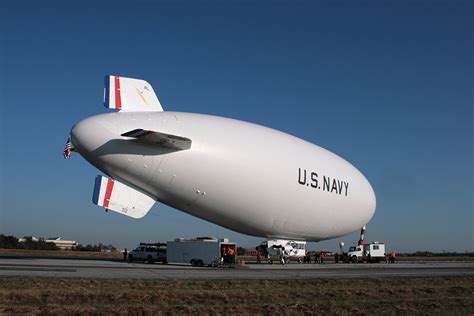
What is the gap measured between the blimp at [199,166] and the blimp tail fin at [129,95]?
0.06 metres

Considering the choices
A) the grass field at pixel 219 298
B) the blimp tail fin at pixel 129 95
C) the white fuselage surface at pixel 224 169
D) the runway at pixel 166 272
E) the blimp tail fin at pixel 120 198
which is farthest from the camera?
the blimp tail fin at pixel 129 95

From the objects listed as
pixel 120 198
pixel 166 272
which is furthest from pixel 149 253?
pixel 120 198

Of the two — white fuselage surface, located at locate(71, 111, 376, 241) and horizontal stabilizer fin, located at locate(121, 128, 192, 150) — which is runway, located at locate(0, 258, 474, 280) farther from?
horizontal stabilizer fin, located at locate(121, 128, 192, 150)

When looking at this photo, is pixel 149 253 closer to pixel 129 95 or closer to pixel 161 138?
pixel 129 95

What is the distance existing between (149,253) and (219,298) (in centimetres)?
3129

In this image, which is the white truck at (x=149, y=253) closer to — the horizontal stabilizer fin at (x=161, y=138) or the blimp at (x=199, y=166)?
the blimp at (x=199, y=166)

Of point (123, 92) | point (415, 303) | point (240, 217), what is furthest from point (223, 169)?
point (415, 303)

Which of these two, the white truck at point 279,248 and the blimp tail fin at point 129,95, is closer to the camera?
the blimp tail fin at point 129,95

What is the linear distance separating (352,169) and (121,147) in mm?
20299

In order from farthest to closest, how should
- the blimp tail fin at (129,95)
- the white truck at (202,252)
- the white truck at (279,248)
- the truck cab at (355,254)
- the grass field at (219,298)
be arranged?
the truck cab at (355,254) < the white truck at (202,252) < the white truck at (279,248) < the blimp tail fin at (129,95) < the grass field at (219,298)

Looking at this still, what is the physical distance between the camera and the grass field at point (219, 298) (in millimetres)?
13711

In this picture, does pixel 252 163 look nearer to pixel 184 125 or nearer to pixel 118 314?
pixel 184 125

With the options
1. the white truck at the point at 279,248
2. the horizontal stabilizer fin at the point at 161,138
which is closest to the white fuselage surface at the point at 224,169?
the horizontal stabilizer fin at the point at 161,138

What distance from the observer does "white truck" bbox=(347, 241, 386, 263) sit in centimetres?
6056
